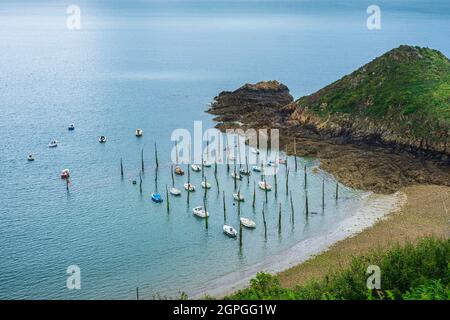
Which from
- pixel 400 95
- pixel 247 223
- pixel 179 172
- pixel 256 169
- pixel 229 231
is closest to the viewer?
pixel 229 231

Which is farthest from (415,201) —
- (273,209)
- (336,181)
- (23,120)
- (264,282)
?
(23,120)

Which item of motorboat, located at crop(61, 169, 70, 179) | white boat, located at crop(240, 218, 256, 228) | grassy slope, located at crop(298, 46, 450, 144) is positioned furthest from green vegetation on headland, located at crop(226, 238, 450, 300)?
grassy slope, located at crop(298, 46, 450, 144)

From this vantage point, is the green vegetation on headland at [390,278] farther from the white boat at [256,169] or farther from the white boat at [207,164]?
the white boat at [207,164]

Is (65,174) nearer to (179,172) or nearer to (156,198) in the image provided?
(179,172)

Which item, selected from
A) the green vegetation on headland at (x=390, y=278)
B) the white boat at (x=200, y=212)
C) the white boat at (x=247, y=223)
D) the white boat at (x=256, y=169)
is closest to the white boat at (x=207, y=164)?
the white boat at (x=256, y=169)

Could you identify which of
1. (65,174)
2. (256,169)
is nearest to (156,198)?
(65,174)

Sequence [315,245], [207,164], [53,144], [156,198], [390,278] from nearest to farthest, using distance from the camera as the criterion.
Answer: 1. [390,278]
2. [315,245]
3. [156,198]
4. [207,164]
5. [53,144]

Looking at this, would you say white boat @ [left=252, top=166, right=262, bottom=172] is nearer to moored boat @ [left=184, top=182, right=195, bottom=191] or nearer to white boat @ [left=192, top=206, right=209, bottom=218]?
moored boat @ [left=184, top=182, right=195, bottom=191]
